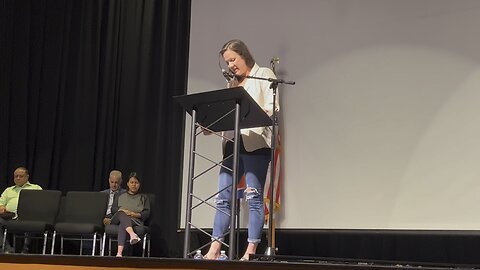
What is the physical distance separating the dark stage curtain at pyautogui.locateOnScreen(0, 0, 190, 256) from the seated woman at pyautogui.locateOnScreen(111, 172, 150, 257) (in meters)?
0.35

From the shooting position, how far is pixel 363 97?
16.7ft

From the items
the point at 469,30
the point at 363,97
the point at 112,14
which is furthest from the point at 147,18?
the point at 469,30

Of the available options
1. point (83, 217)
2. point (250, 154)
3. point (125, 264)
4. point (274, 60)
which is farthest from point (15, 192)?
point (125, 264)

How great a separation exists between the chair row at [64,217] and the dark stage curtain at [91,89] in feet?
1.73

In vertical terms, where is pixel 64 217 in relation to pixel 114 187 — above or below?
below

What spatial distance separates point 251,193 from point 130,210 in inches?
88.0

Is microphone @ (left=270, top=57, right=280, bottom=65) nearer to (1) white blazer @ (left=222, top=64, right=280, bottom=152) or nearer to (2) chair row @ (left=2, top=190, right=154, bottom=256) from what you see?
(1) white blazer @ (left=222, top=64, right=280, bottom=152)

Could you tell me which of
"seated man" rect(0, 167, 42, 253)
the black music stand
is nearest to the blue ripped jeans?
the black music stand

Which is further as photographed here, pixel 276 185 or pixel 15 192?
pixel 15 192

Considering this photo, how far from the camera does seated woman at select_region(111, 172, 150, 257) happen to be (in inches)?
223

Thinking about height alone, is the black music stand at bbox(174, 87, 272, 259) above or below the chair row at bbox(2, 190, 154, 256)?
above

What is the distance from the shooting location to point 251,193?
3.89 metres

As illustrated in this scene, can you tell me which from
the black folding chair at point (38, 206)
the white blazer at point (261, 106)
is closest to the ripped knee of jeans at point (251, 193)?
the white blazer at point (261, 106)

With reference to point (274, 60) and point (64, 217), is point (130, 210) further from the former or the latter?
point (274, 60)
